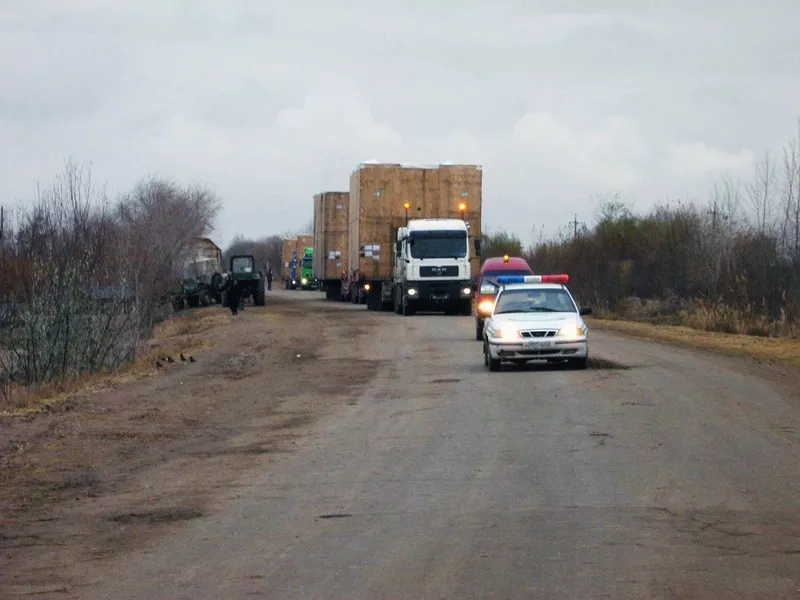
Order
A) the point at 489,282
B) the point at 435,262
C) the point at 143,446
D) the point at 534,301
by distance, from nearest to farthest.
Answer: the point at 143,446 < the point at 534,301 < the point at 489,282 < the point at 435,262

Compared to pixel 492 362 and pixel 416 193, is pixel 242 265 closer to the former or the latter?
pixel 416 193

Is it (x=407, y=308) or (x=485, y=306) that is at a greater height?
(x=485, y=306)

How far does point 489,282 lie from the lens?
3309 centimetres

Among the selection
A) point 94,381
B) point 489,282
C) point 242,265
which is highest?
point 242,265

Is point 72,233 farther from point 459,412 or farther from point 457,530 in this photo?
point 457,530

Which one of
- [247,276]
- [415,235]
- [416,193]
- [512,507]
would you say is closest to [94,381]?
[512,507]

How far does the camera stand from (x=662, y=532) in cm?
901

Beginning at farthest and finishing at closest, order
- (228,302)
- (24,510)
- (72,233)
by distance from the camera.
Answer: (228,302) < (72,233) < (24,510)

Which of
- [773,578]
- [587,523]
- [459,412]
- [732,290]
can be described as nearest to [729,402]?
[459,412]

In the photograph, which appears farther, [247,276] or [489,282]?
[247,276]

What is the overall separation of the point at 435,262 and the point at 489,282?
33.2 feet

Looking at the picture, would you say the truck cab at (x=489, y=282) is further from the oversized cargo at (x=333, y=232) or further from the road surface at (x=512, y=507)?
the oversized cargo at (x=333, y=232)

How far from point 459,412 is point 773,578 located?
377 inches

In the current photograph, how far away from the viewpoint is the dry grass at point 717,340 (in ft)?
90.4
